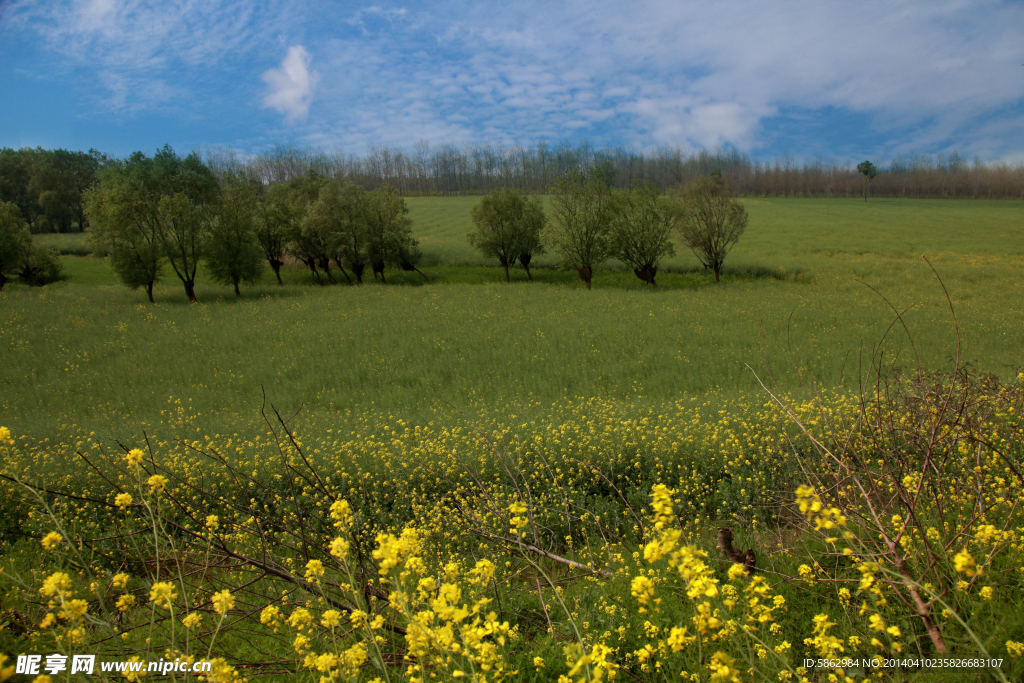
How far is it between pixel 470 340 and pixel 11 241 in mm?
33354

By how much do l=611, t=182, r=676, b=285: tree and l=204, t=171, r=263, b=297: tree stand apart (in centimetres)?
2485

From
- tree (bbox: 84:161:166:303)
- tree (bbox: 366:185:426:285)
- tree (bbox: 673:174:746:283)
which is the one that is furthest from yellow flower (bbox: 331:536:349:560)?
tree (bbox: 366:185:426:285)

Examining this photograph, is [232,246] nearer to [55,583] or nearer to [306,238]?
[306,238]

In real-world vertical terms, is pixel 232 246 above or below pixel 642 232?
above

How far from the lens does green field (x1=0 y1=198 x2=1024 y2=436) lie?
515 inches

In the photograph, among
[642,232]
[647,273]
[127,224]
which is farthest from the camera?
[647,273]

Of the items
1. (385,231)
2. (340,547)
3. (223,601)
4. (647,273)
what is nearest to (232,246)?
(385,231)

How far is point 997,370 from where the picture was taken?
38.0ft

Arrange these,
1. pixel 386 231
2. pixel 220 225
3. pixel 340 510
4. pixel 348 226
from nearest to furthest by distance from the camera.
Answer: pixel 340 510
pixel 220 225
pixel 348 226
pixel 386 231

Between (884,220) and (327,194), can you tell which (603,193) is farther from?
(884,220)

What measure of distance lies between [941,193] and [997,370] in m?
106

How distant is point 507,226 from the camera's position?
36.8 meters

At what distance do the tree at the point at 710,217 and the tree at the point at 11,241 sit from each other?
144 feet

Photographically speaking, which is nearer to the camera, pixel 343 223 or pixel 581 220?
pixel 581 220
